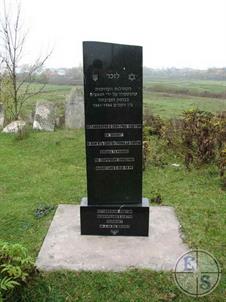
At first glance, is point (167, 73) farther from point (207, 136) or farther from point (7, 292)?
point (7, 292)

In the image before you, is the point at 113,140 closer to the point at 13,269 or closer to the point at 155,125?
the point at 13,269

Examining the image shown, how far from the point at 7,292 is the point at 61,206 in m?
2.47

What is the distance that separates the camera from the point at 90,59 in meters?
4.34

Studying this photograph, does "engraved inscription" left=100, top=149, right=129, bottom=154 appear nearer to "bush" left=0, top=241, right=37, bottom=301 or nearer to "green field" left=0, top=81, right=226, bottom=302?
"green field" left=0, top=81, right=226, bottom=302

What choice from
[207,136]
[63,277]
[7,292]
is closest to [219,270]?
[63,277]

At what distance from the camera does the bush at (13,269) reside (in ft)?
10.3

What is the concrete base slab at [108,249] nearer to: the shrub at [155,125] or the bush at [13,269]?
the bush at [13,269]

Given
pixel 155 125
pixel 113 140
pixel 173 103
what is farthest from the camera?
pixel 173 103

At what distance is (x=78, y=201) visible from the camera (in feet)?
20.0

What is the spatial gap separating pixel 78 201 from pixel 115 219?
143 centimetres

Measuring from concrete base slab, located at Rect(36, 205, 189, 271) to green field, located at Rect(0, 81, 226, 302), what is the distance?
127 millimetres

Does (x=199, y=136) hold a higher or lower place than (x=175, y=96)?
lower

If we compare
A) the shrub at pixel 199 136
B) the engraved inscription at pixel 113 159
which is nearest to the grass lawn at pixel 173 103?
the shrub at pixel 199 136

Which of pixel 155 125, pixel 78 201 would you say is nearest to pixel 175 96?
pixel 155 125
